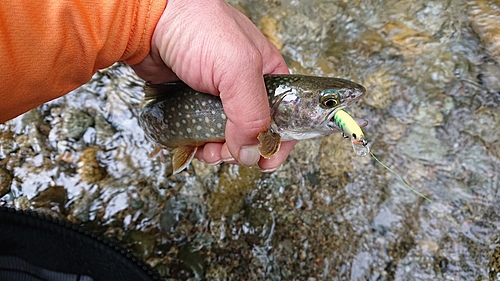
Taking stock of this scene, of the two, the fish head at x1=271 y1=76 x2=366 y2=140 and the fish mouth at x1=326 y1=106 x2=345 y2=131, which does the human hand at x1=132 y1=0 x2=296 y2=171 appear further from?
the fish mouth at x1=326 y1=106 x2=345 y2=131

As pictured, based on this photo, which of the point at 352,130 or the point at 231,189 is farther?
the point at 231,189

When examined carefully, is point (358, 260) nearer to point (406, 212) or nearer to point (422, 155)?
point (406, 212)

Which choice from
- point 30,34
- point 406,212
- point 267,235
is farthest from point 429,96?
point 30,34

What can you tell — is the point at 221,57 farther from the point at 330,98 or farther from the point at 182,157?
the point at 182,157

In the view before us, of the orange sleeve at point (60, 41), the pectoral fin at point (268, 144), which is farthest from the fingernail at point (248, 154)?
the orange sleeve at point (60, 41)

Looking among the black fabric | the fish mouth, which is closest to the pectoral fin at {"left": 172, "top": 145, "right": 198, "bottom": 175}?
the black fabric

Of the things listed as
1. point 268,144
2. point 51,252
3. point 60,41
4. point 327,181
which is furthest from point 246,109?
point 327,181
